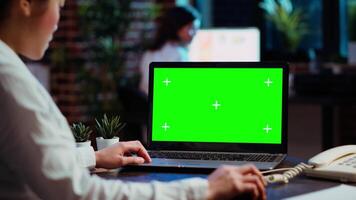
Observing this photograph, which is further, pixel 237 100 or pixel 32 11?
pixel 237 100

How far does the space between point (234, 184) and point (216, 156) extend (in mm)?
644

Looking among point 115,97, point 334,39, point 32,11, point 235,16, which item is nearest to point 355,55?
point 334,39

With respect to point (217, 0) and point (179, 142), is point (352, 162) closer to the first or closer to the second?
point (179, 142)

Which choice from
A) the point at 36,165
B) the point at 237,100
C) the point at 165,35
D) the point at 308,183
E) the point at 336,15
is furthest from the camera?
the point at 336,15

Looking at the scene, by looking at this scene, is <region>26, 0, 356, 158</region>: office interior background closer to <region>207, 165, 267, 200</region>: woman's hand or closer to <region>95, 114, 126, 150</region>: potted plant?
<region>95, 114, 126, 150</region>: potted plant

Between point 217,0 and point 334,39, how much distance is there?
48.2 inches

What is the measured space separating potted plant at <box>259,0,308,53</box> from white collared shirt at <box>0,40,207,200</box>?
442 cm

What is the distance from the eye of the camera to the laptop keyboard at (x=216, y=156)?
6.21 feet

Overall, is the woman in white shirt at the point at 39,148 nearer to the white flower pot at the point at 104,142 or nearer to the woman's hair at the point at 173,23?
the white flower pot at the point at 104,142

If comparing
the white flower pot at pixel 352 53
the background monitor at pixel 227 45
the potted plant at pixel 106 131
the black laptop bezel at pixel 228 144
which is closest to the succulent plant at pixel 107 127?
the potted plant at pixel 106 131

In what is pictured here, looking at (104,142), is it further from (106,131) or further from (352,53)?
(352,53)

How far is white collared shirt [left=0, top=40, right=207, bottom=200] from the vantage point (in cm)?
118

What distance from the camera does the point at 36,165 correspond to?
1.18m

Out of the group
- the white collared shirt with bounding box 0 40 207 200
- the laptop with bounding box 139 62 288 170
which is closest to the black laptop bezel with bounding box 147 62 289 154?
the laptop with bounding box 139 62 288 170
